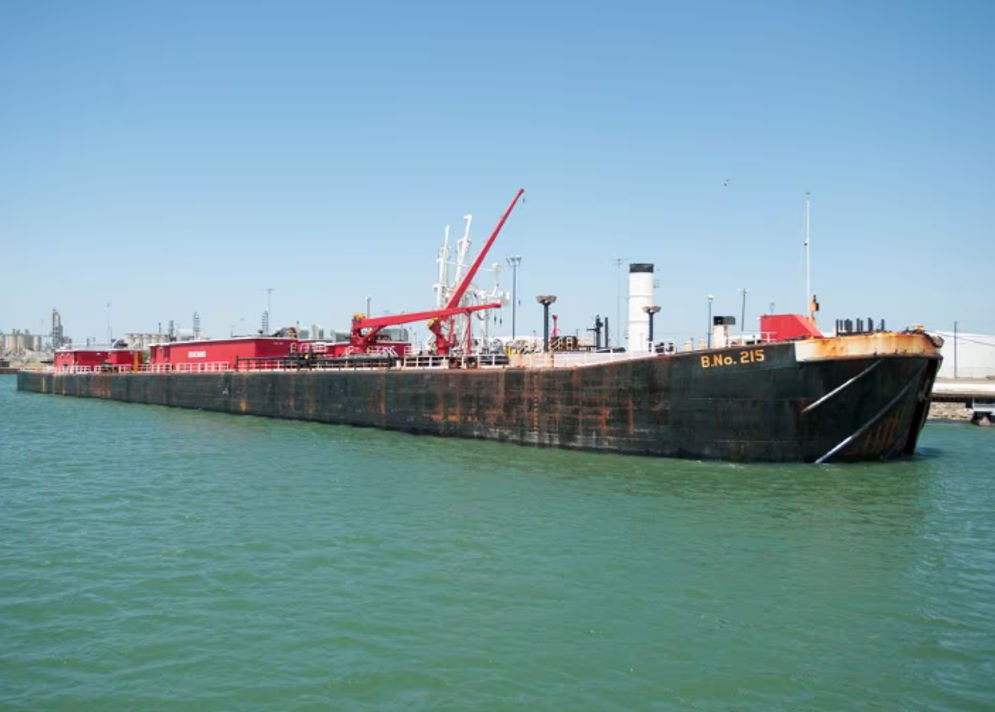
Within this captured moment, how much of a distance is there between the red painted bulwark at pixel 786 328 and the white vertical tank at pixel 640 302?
26.4 ft

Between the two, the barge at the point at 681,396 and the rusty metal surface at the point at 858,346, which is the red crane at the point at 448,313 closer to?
the barge at the point at 681,396

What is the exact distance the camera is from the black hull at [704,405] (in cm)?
2516

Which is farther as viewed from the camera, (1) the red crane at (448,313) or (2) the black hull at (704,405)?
(1) the red crane at (448,313)

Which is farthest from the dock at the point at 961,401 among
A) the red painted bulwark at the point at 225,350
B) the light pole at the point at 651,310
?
the red painted bulwark at the point at 225,350

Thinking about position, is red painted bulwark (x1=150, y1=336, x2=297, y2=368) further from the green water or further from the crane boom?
the green water

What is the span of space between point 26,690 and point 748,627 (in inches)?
416

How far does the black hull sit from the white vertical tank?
19.4ft

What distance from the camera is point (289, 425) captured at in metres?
→ 43.5

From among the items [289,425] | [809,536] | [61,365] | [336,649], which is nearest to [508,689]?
[336,649]

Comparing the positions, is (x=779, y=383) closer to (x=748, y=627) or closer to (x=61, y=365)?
(x=748, y=627)

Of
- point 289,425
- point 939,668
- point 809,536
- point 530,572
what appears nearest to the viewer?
point 939,668

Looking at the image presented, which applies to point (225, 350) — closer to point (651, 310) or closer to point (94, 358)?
point (94, 358)

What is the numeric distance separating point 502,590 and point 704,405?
49.2ft

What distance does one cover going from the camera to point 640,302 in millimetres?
35281
